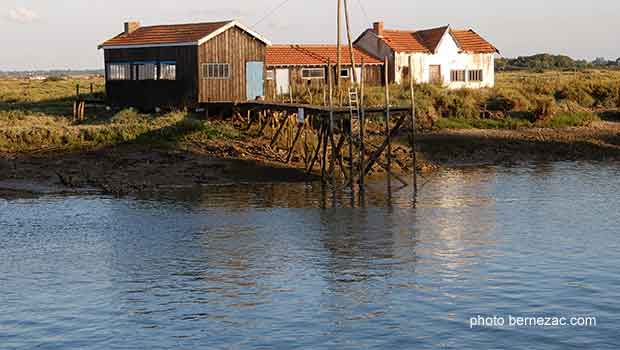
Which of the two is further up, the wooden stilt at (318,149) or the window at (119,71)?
the window at (119,71)

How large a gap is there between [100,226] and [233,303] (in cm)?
1041

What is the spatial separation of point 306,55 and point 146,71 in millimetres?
13407

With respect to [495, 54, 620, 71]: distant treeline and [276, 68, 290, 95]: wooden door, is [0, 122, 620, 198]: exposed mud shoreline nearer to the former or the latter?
[276, 68, 290, 95]: wooden door

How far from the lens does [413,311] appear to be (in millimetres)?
21203

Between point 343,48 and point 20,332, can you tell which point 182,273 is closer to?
point 20,332

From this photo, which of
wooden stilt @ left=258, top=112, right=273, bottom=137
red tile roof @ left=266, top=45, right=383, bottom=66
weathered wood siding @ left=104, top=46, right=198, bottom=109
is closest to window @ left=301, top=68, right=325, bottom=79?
red tile roof @ left=266, top=45, right=383, bottom=66

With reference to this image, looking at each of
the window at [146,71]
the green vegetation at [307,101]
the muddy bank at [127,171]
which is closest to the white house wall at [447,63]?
the green vegetation at [307,101]

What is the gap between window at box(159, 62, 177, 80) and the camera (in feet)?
162

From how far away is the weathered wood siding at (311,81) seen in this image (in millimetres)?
53688

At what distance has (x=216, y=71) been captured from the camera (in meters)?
49.2

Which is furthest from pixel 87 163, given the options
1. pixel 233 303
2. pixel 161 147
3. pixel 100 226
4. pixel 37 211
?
pixel 233 303

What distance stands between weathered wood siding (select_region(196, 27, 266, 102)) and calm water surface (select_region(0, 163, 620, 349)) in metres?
12.0

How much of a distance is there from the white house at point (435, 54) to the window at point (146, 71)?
1982 cm

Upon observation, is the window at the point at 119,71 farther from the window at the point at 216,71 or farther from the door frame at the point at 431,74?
the door frame at the point at 431,74
